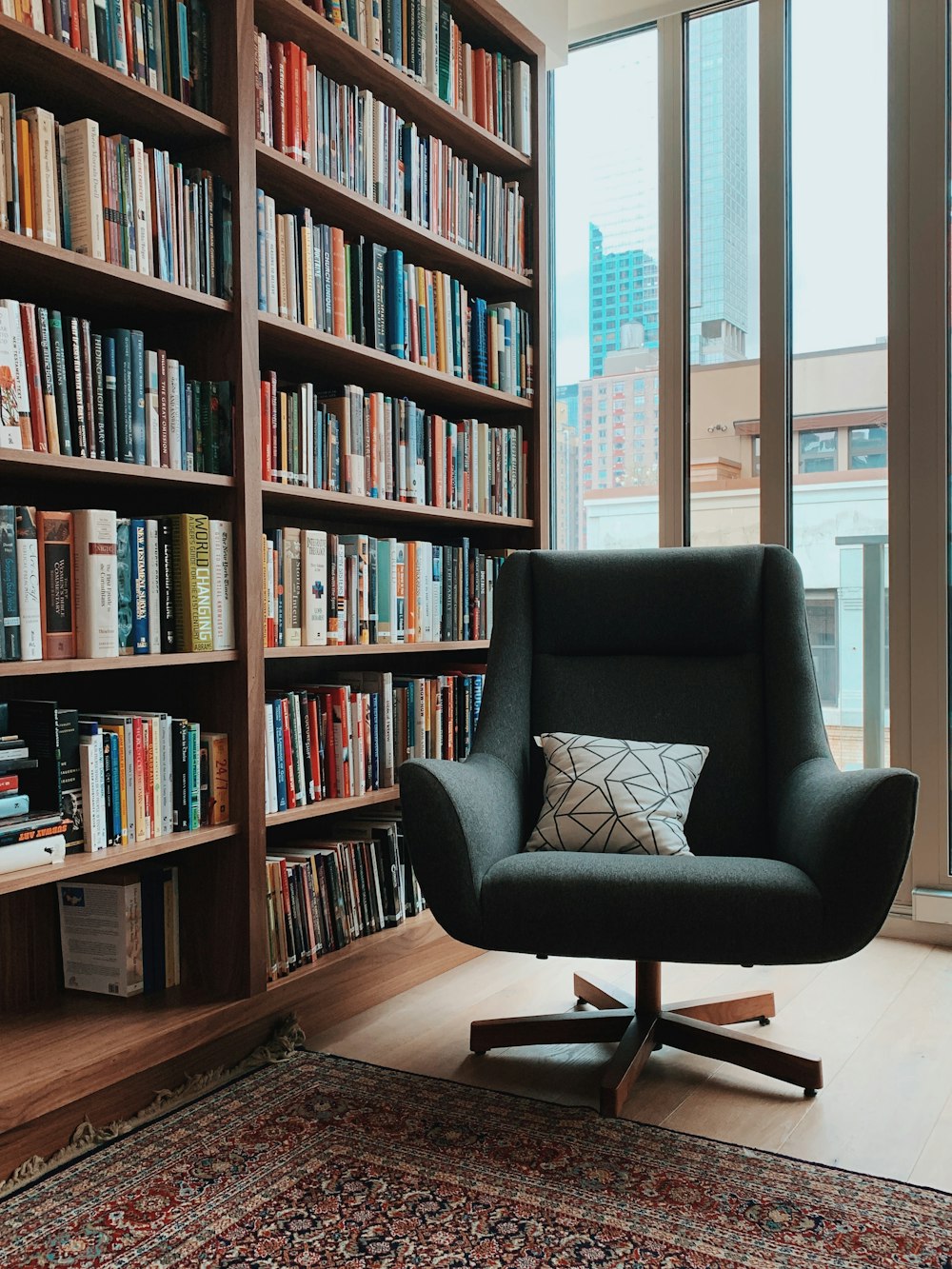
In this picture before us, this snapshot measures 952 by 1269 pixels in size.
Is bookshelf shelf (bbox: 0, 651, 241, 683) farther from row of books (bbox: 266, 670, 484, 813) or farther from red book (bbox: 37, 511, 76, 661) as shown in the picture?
row of books (bbox: 266, 670, 484, 813)

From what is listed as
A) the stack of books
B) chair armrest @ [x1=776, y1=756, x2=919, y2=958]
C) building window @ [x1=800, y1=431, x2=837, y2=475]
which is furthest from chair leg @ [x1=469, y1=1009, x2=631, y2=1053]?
building window @ [x1=800, y1=431, x2=837, y2=475]

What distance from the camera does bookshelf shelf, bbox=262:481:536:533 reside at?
239cm

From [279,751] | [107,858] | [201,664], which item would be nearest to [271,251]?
[201,664]

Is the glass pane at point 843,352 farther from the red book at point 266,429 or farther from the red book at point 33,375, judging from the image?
the red book at point 33,375

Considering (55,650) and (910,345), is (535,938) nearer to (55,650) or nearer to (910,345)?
(55,650)

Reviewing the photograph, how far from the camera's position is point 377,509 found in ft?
8.73

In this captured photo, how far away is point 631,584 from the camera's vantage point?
98.2 inches

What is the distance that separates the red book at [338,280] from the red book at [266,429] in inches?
11.3

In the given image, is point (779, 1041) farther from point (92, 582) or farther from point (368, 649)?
point (92, 582)

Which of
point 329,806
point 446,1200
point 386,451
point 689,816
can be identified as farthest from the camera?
point 386,451

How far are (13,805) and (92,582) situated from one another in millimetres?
389

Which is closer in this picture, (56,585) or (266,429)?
(56,585)

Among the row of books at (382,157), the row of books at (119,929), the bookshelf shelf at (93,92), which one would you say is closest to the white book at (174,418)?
the bookshelf shelf at (93,92)

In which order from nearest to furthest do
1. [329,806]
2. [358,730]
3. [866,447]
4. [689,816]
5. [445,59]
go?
[689,816] < [329,806] < [358,730] < [445,59] < [866,447]
